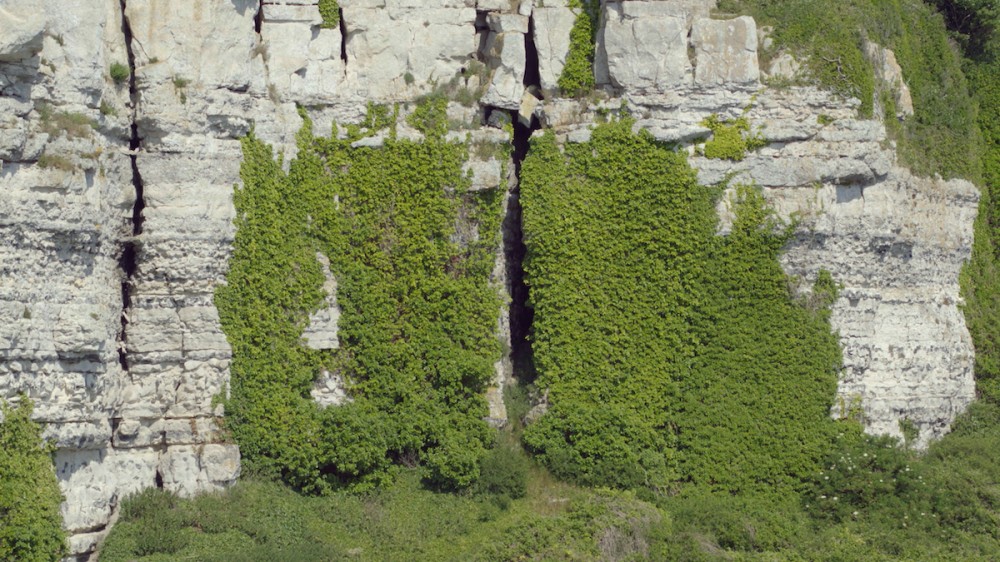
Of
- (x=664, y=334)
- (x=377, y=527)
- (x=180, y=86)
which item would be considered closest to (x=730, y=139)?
(x=664, y=334)

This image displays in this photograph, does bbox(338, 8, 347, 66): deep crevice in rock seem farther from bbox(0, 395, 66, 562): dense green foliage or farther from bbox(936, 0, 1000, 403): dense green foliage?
bbox(936, 0, 1000, 403): dense green foliage

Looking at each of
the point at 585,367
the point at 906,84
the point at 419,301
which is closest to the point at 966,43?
the point at 906,84

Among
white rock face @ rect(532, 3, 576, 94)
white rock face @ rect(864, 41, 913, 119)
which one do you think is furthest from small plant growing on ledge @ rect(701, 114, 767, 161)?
A: white rock face @ rect(864, 41, 913, 119)

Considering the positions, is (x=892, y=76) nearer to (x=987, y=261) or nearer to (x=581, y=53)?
(x=987, y=261)

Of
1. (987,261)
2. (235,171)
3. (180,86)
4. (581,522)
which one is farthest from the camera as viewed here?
(987,261)

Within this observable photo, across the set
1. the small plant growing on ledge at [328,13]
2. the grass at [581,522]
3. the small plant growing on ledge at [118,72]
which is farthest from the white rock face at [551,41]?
the small plant growing on ledge at [118,72]

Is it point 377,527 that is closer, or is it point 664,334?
point 377,527

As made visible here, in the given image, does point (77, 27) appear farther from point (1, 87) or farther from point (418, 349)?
point (418, 349)
